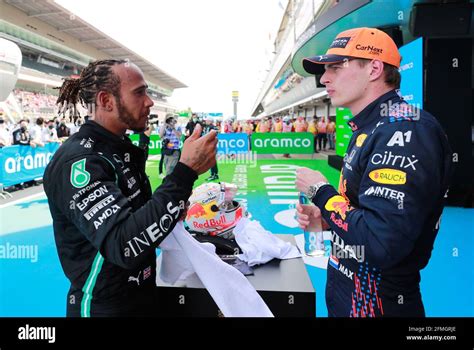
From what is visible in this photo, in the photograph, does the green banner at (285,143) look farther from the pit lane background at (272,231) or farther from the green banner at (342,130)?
the pit lane background at (272,231)

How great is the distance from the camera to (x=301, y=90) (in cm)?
2288

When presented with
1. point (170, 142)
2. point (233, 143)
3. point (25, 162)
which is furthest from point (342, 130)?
point (25, 162)

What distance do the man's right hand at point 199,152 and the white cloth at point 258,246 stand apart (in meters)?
1.00

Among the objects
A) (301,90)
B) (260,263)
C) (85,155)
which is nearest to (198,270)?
(260,263)

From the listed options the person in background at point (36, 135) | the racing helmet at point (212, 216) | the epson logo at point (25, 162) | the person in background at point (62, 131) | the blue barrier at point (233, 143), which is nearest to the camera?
the racing helmet at point (212, 216)

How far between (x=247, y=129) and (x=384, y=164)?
1694 cm

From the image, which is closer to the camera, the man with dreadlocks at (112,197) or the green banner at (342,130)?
the man with dreadlocks at (112,197)

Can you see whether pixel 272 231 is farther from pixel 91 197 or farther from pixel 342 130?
pixel 342 130

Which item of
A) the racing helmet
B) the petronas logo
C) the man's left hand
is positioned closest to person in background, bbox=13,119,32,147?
A: the racing helmet

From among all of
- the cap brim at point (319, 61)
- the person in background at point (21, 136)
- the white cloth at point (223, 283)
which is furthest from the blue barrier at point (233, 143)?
the white cloth at point (223, 283)

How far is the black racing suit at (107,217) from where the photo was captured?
1098 mm

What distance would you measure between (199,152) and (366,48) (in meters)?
0.79

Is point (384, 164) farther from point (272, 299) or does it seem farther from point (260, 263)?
point (260, 263)

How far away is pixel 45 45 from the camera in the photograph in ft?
105
